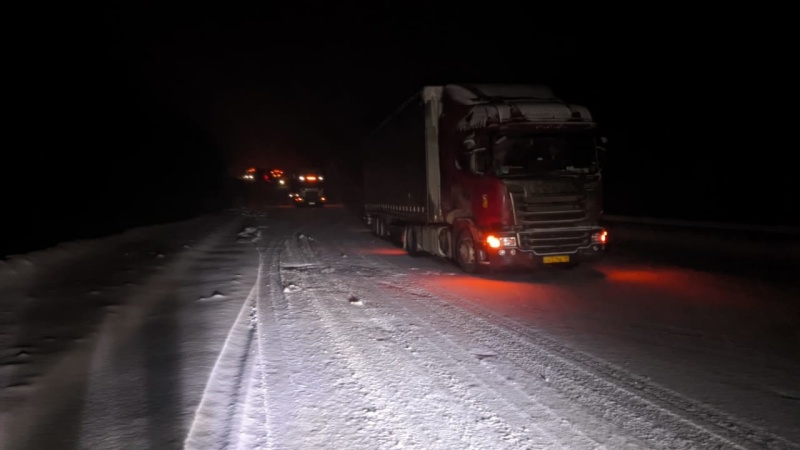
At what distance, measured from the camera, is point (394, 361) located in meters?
6.78

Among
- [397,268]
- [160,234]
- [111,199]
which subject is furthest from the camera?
[111,199]

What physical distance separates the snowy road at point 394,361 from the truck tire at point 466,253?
691 mm

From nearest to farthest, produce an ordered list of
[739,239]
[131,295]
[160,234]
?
[131,295] < [739,239] < [160,234]

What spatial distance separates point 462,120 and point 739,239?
1041 cm

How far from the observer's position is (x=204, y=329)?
8.09 meters

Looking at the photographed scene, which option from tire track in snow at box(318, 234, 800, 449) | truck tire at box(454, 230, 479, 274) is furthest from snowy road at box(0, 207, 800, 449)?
truck tire at box(454, 230, 479, 274)

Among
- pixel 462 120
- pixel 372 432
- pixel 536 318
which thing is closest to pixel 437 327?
pixel 536 318

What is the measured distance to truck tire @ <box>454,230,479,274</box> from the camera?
43.8 feet

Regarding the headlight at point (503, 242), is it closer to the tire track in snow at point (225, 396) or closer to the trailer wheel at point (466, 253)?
the trailer wheel at point (466, 253)

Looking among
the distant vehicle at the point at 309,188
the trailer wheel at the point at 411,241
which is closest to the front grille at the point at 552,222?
the trailer wheel at the point at 411,241

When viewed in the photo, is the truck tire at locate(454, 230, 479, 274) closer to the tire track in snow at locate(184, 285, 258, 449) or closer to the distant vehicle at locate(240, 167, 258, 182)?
the tire track in snow at locate(184, 285, 258, 449)

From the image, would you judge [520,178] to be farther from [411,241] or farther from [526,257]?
[411,241]

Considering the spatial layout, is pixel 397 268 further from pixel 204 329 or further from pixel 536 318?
pixel 204 329

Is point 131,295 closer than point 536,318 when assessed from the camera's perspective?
No
